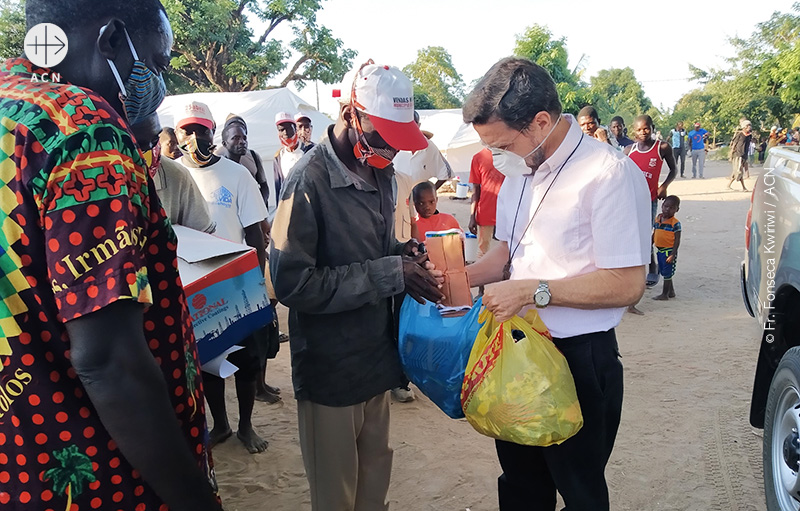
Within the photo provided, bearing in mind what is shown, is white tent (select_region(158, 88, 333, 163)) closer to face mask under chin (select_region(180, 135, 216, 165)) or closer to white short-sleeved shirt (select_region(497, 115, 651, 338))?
face mask under chin (select_region(180, 135, 216, 165))

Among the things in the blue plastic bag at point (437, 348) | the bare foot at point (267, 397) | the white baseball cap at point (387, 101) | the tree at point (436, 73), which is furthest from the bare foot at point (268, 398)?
the tree at point (436, 73)

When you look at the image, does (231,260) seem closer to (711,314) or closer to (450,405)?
(450,405)

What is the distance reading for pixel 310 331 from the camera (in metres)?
2.15

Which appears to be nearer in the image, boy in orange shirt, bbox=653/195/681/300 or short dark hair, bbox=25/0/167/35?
short dark hair, bbox=25/0/167/35

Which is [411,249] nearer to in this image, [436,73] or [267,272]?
[267,272]

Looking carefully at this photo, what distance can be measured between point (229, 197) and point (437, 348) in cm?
269

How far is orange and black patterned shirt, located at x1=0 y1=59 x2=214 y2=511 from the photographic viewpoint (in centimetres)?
91

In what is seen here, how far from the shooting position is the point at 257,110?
1201cm

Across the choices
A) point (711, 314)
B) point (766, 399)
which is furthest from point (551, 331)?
point (711, 314)

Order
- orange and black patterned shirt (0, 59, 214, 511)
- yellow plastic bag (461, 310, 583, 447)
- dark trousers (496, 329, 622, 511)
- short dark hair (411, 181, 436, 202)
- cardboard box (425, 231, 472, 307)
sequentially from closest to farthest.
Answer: orange and black patterned shirt (0, 59, 214, 511), yellow plastic bag (461, 310, 583, 447), dark trousers (496, 329, 622, 511), cardboard box (425, 231, 472, 307), short dark hair (411, 181, 436, 202)

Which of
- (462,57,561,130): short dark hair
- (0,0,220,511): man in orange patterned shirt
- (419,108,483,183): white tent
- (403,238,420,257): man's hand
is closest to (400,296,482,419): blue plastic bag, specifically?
(403,238,420,257): man's hand

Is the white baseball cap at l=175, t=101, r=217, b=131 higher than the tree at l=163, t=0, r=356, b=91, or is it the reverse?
the tree at l=163, t=0, r=356, b=91

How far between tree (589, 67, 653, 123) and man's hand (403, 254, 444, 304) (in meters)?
37.0

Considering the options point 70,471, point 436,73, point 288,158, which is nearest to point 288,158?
point 288,158
